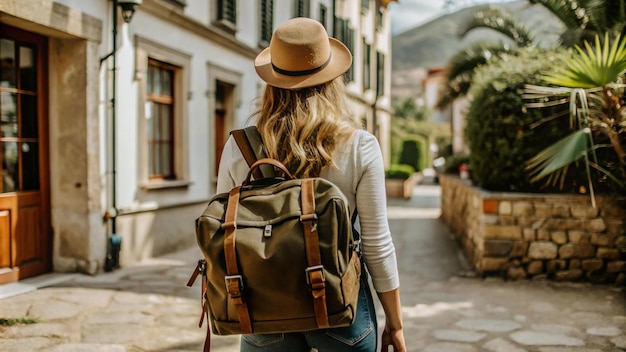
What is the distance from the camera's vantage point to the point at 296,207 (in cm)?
174

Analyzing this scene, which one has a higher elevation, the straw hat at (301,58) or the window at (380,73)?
the window at (380,73)

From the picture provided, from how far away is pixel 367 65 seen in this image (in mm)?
23922

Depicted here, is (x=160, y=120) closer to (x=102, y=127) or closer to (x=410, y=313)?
(x=102, y=127)

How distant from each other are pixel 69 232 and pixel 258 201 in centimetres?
590

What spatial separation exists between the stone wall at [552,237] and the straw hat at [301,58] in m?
5.07

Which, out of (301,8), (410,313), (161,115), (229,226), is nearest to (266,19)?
(301,8)

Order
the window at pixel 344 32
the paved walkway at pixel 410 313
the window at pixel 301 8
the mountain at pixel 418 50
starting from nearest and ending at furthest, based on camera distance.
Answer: the paved walkway at pixel 410 313 < the window at pixel 301 8 < the window at pixel 344 32 < the mountain at pixel 418 50

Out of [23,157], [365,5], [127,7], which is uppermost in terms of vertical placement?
[365,5]

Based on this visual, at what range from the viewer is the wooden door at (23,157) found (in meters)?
6.27

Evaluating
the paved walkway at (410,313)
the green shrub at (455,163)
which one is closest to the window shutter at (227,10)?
the paved walkway at (410,313)

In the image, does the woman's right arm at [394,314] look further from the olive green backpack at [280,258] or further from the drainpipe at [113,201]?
the drainpipe at [113,201]

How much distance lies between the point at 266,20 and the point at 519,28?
5316 mm

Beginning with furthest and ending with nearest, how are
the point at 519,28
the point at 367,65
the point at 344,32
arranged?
the point at 367,65 < the point at 344,32 < the point at 519,28

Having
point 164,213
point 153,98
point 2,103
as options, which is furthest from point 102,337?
point 153,98
